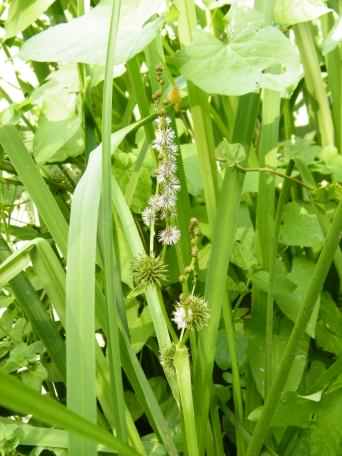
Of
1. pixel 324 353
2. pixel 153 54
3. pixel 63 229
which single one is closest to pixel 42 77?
pixel 153 54

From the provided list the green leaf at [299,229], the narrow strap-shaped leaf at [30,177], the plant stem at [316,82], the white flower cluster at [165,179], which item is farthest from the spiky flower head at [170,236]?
the plant stem at [316,82]

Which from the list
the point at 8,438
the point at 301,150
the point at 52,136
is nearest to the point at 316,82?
the point at 301,150

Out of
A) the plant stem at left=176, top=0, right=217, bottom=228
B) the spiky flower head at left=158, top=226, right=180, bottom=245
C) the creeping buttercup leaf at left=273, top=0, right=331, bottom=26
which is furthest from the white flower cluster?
the creeping buttercup leaf at left=273, top=0, right=331, bottom=26

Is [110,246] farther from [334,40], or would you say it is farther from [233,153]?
[334,40]

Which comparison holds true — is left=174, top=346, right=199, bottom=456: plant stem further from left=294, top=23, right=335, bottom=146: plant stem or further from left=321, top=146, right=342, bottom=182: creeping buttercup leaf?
left=294, top=23, right=335, bottom=146: plant stem

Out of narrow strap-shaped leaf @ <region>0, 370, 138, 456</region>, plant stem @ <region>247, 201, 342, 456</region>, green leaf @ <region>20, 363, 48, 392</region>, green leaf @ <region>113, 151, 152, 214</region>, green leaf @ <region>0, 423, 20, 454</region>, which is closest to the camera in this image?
narrow strap-shaped leaf @ <region>0, 370, 138, 456</region>

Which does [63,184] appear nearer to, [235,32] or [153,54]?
[153,54]
